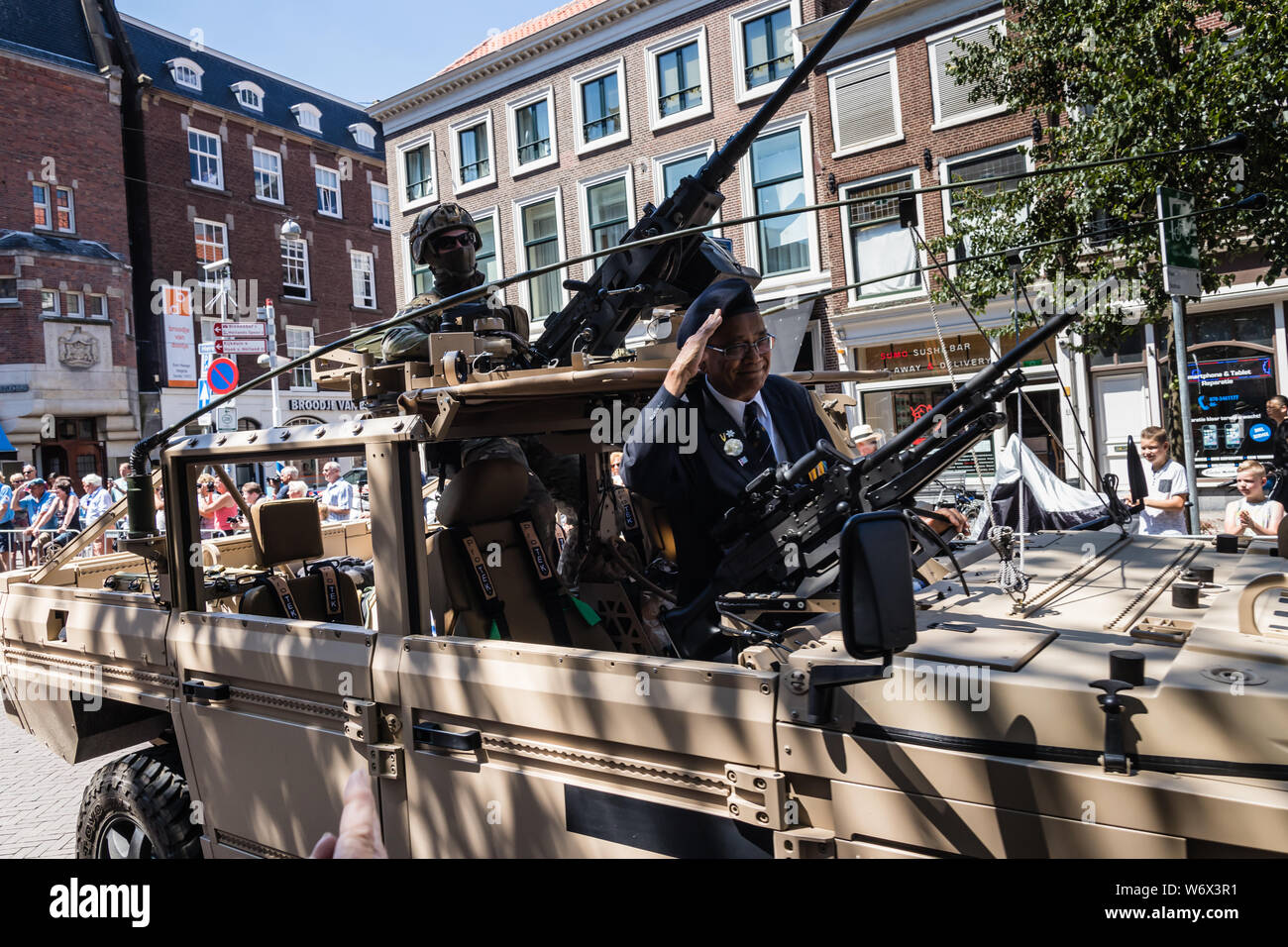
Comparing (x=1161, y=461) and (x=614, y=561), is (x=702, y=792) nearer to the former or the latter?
(x=614, y=561)

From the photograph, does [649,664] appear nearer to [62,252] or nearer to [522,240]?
[522,240]

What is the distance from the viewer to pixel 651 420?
2875 mm

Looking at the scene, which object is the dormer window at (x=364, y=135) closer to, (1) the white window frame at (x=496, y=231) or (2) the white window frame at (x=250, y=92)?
(2) the white window frame at (x=250, y=92)

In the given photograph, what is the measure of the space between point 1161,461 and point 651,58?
18.3 meters

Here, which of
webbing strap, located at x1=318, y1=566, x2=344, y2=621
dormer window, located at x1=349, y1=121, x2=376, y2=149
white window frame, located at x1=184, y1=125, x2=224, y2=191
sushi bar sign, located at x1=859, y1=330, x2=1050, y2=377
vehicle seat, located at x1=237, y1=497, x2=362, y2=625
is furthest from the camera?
dormer window, located at x1=349, y1=121, x2=376, y2=149

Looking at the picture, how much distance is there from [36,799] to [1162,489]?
778 cm

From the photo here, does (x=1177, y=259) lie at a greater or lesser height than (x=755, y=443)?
greater

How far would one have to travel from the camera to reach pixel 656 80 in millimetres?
21750

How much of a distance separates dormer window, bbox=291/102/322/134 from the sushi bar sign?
83.5 ft

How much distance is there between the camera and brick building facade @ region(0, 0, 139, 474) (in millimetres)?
24438

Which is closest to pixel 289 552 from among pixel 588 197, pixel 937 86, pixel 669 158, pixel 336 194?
pixel 937 86

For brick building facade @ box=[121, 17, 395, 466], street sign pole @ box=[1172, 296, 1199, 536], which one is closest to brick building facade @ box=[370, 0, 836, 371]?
brick building facade @ box=[121, 17, 395, 466]

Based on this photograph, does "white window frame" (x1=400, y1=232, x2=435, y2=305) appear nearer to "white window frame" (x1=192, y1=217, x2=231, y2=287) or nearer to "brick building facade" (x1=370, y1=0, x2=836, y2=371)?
"brick building facade" (x1=370, y1=0, x2=836, y2=371)
